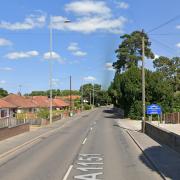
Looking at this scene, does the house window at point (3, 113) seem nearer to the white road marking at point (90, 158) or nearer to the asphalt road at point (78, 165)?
the asphalt road at point (78, 165)

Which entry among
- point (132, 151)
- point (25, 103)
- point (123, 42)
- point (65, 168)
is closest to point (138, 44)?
point (123, 42)

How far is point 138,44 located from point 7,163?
90.7 m

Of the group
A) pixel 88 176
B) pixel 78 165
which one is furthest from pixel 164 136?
pixel 88 176

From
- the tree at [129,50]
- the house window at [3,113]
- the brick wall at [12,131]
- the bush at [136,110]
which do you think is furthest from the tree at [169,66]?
the brick wall at [12,131]

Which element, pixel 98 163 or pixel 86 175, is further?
pixel 98 163

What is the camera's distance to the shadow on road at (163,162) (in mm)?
16219

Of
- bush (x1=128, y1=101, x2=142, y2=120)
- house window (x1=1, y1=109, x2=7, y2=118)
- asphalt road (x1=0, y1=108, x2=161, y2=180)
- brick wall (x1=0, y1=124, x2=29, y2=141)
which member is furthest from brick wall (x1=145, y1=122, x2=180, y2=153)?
house window (x1=1, y1=109, x2=7, y2=118)

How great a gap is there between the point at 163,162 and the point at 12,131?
20171 mm

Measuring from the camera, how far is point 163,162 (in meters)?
19.4

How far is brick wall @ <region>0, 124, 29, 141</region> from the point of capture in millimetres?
33875

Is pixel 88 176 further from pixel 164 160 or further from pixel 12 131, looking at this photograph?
pixel 12 131

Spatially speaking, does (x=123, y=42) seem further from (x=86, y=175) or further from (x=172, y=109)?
(x=86, y=175)

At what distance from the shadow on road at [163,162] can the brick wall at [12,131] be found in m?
12.5

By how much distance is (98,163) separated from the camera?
63.7 ft
